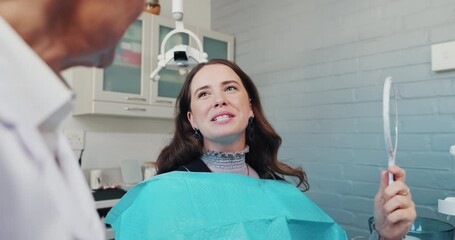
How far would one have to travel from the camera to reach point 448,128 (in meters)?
1.77

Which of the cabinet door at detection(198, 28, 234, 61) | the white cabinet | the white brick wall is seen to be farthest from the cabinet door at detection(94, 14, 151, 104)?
the white brick wall

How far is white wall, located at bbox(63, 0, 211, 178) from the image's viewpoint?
2.56m

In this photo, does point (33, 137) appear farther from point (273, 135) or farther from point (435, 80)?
point (435, 80)

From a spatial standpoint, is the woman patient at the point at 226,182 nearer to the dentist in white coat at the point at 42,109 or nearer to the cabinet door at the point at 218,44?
the dentist in white coat at the point at 42,109

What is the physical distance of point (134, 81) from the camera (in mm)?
2574

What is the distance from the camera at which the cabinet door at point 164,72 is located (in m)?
2.63

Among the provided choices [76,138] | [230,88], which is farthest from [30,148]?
[76,138]

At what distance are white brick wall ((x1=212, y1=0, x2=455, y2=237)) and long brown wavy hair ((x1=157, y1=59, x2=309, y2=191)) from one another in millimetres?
691

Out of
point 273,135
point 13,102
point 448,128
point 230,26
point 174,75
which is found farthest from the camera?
point 230,26

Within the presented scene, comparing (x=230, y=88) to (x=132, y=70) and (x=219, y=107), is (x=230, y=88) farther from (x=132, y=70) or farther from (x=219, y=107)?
(x=132, y=70)

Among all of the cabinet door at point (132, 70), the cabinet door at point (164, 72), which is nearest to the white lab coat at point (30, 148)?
the cabinet door at point (132, 70)

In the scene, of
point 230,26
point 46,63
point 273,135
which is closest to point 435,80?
point 273,135

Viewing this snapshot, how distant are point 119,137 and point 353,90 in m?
1.63

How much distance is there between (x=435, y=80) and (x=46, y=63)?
6.19ft
